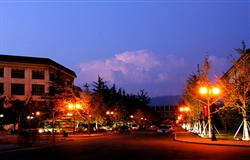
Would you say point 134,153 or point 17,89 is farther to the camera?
point 17,89

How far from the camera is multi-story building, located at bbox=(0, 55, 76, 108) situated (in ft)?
338

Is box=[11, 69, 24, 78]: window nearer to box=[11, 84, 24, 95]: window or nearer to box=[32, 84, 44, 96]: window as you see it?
box=[11, 84, 24, 95]: window

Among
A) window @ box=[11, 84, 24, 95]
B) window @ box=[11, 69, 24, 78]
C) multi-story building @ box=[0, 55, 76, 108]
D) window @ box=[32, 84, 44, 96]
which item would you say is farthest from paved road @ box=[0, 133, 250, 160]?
window @ box=[32, 84, 44, 96]

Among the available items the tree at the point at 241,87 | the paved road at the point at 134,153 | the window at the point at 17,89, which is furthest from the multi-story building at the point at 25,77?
→ the paved road at the point at 134,153

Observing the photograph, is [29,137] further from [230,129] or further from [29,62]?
[29,62]

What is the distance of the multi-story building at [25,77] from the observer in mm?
103062

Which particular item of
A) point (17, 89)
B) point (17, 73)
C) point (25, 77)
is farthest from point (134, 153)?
point (25, 77)

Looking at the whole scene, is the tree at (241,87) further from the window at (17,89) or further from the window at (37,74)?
the window at (37,74)

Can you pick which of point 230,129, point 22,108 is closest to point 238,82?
point 230,129

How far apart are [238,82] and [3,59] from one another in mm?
72512

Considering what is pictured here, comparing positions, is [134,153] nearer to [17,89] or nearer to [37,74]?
[17,89]

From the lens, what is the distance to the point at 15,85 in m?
105

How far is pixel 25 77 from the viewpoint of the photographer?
10612 centimetres

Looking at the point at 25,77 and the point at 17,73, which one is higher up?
the point at 17,73
